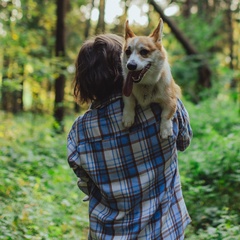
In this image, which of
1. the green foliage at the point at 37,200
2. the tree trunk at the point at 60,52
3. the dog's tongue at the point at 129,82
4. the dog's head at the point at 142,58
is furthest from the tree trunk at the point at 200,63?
the dog's tongue at the point at 129,82

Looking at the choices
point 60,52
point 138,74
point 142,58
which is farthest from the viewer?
point 60,52

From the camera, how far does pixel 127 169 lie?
209 centimetres

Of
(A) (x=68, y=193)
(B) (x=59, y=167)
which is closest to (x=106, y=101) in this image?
(A) (x=68, y=193)

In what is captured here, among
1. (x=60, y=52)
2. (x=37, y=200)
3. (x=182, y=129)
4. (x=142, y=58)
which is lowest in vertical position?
(x=37, y=200)

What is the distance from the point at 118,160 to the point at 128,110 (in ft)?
0.90

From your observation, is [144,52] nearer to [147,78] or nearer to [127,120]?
[147,78]

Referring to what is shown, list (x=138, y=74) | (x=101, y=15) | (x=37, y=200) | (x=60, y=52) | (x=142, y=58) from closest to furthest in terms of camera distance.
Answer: (x=138, y=74)
(x=142, y=58)
(x=37, y=200)
(x=60, y=52)
(x=101, y=15)

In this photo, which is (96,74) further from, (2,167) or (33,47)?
(33,47)

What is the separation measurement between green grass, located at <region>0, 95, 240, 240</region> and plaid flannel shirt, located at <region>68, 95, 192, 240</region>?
194 centimetres

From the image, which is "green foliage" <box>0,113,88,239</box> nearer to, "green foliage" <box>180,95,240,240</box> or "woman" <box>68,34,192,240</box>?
"green foliage" <box>180,95,240,240</box>

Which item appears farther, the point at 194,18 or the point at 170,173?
the point at 194,18

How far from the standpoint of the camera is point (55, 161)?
735 cm

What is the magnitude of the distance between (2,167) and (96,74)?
400 cm

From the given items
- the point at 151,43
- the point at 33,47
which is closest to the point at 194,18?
the point at 33,47
